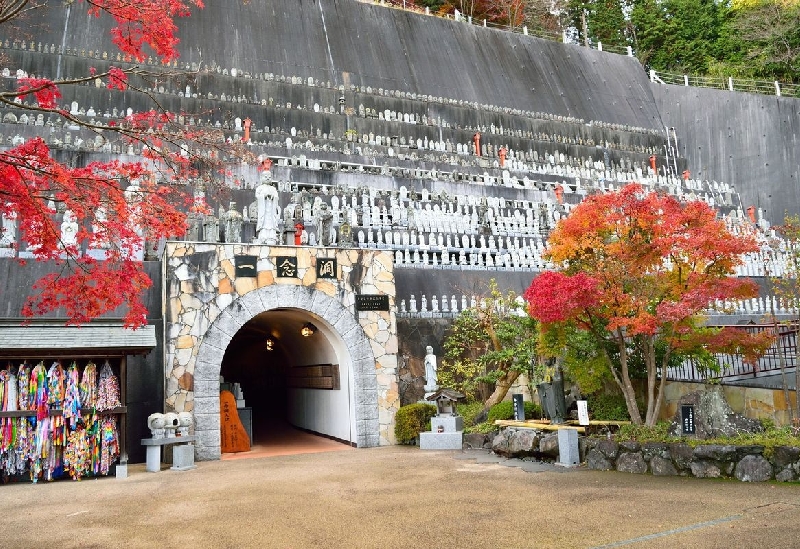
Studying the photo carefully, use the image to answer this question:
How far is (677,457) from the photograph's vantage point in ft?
29.2

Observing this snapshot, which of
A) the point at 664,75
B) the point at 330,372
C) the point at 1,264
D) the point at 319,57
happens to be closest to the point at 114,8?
the point at 1,264

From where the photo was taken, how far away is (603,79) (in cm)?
3425

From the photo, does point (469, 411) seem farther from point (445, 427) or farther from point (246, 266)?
point (246, 266)

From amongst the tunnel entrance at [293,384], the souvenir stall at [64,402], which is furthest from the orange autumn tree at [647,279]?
the souvenir stall at [64,402]

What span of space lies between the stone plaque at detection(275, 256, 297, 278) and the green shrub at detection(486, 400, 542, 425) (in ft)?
16.0

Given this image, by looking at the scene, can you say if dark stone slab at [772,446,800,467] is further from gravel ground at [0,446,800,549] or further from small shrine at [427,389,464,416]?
small shrine at [427,389,464,416]

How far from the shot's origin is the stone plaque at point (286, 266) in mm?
12914

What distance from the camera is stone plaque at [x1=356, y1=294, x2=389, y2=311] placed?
1348 centimetres

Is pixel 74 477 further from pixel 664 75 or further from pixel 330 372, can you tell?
pixel 664 75

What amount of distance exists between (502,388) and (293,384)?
739 centimetres

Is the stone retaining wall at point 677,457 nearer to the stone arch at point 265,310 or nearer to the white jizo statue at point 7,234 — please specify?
the stone arch at point 265,310

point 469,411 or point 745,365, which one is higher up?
point 745,365

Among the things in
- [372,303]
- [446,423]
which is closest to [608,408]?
[446,423]

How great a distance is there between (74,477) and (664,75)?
36.0 meters
